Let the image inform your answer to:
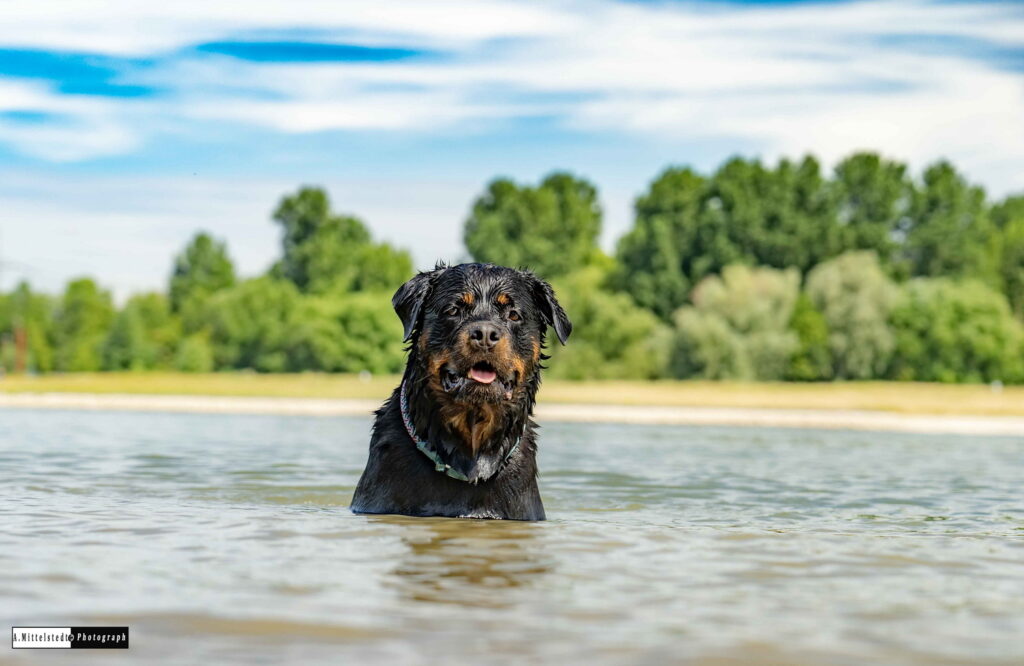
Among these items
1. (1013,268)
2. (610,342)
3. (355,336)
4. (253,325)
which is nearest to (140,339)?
(253,325)

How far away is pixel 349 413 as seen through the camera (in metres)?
47.5

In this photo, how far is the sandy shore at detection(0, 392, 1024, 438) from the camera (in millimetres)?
42531

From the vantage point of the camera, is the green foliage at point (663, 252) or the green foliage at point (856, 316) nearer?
the green foliage at point (856, 316)

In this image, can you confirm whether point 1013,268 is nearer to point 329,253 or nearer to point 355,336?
point 355,336

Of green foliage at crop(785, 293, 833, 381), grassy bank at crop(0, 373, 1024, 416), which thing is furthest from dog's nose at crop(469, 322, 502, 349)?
green foliage at crop(785, 293, 833, 381)

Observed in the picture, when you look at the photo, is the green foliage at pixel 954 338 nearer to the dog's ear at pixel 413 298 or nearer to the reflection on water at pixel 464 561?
the dog's ear at pixel 413 298

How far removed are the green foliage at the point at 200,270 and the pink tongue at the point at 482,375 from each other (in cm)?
11854

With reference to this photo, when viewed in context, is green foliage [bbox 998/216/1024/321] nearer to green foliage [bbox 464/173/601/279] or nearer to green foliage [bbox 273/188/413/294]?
green foliage [bbox 464/173/601/279]

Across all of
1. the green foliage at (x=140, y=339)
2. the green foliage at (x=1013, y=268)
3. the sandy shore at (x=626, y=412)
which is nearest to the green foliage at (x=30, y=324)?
the green foliage at (x=140, y=339)

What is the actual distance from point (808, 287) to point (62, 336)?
79.2 metres

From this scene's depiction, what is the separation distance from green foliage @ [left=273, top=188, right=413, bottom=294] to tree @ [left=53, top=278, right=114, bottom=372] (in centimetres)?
1927

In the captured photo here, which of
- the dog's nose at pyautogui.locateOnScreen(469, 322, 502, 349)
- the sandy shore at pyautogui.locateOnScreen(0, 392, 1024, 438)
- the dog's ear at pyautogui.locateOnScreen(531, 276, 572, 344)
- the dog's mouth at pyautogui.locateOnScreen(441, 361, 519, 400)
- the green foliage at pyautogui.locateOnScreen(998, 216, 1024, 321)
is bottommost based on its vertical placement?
the sandy shore at pyautogui.locateOnScreen(0, 392, 1024, 438)

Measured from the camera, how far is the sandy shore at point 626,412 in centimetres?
4253

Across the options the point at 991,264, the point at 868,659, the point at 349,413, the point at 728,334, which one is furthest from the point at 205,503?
the point at 991,264
